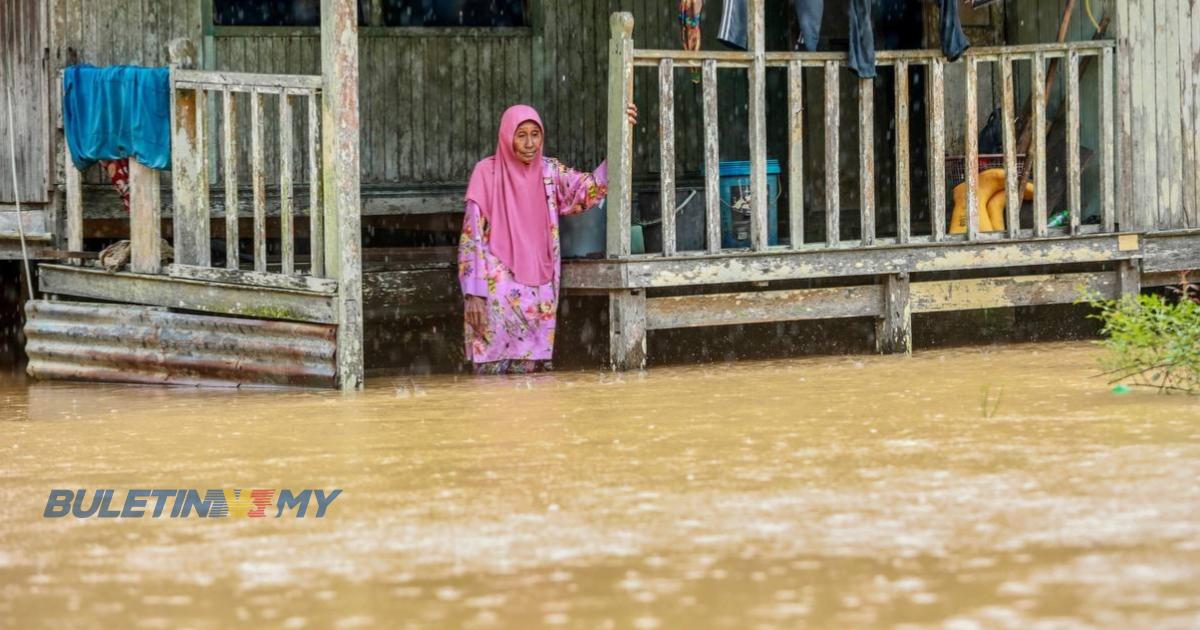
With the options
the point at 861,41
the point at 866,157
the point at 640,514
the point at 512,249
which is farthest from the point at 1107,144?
the point at 640,514

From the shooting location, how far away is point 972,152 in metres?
10.5

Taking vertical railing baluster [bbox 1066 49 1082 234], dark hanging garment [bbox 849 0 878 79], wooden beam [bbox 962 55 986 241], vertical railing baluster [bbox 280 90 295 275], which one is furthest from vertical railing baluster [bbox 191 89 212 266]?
vertical railing baluster [bbox 1066 49 1082 234]

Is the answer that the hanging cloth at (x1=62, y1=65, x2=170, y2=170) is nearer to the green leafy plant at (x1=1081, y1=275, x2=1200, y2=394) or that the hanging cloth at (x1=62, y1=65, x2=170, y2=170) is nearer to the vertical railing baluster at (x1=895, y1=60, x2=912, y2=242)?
the vertical railing baluster at (x1=895, y1=60, x2=912, y2=242)

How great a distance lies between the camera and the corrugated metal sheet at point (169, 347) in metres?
9.57

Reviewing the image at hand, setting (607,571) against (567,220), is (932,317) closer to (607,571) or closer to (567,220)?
(567,220)

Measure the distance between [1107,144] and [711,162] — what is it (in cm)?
258

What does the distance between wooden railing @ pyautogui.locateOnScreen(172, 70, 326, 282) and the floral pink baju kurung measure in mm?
1018

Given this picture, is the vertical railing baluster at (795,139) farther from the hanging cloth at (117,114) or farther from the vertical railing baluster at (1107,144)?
the hanging cloth at (117,114)

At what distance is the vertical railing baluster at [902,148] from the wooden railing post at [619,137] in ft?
5.28

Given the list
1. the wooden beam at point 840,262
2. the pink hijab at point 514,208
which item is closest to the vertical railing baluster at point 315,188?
the pink hijab at point 514,208

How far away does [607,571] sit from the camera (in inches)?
180

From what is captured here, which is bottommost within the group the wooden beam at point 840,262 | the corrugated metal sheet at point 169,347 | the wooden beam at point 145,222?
the corrugated metal sheet at point 169,347

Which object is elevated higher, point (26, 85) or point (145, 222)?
point (26, 85)

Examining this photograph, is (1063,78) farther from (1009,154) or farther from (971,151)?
(971,151)
